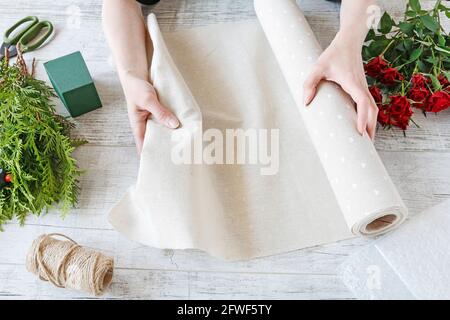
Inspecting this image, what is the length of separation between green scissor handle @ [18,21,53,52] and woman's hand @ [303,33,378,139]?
86cm

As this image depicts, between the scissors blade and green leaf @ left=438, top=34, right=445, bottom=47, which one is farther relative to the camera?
the scissors blade

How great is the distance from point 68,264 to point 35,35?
2.68 feet

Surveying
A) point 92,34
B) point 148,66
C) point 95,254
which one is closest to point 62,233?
point 95,254

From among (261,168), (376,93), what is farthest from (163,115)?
(376,93)

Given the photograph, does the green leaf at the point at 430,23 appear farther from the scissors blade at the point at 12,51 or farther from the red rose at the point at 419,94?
the scissors blade at the point at 12,51

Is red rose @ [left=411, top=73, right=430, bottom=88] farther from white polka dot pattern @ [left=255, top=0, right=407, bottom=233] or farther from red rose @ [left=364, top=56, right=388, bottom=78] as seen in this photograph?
white polka dot pattern @ [left=255, top=0, right=407, bottom=233]

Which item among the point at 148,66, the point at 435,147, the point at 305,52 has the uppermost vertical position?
the point at 305,52

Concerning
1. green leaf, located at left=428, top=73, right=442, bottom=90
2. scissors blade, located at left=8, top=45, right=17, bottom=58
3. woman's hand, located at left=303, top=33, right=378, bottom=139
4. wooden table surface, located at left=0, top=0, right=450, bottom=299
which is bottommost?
wooden table surface, located at left=0, top=0, right=450, bottom=299

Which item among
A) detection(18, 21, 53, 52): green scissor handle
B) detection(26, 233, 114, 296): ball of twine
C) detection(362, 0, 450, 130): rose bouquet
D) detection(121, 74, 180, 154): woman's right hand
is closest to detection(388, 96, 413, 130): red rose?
detection(362, 0, 450, 130): rose bouquet

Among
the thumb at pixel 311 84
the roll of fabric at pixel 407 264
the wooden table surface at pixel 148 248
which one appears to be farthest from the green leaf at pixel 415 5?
the roll of fabric at pixel 407 264

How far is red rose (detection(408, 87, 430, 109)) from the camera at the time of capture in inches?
53.7

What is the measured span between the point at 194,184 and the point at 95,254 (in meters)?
0.27

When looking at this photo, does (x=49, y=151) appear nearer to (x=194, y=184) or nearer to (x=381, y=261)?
(x=194, y=184)

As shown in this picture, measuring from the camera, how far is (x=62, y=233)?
1284 mm
